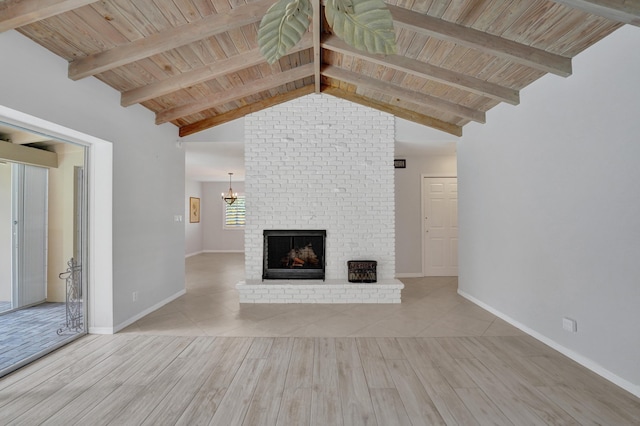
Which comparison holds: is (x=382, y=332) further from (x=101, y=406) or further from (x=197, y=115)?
(x=197, y=115)

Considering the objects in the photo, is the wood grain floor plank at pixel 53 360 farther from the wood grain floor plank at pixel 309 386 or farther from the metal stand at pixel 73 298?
the metal stand at pixel 73 298

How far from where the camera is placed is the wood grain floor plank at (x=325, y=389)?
1952 millimetres

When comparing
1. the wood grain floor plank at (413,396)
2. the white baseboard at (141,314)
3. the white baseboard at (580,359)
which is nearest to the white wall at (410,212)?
the white baseboard at (580,359)

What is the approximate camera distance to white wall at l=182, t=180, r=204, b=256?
955 centimetres

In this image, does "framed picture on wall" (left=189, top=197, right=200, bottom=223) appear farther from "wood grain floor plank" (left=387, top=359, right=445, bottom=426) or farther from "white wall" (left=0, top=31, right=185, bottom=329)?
"wood grain floor plank" (left=387, top=359, right=445, bottom=426)

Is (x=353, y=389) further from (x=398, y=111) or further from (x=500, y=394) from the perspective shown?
(x=398, y=111)

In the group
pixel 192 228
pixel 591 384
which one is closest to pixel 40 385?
pixel 591 384

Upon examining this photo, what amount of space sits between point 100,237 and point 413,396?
11.2ft

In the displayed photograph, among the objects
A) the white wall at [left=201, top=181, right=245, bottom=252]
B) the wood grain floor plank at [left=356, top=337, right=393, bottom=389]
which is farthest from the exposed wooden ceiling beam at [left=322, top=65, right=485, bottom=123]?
the white wall at [left=201, top=181, right=245, bottom=252]

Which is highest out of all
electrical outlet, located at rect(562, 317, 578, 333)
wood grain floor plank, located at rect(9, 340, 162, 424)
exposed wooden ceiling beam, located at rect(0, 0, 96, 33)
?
exposed wooden ceiling beam, located at rect(0, 0, 96, 33)

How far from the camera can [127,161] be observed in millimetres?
3645

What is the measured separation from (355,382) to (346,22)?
2.33m

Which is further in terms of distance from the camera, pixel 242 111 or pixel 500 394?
pixel 242 111

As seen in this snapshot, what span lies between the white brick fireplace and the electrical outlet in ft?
7.40
